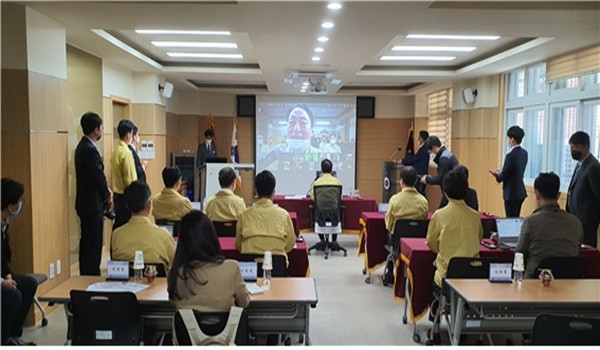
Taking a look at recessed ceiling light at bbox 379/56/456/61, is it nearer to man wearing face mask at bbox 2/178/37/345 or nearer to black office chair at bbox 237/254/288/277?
black office chair at bbox 237/254/288/277

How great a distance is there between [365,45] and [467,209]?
2.48 metres

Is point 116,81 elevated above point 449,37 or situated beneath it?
situated beneath

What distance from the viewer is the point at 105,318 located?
2.50 m

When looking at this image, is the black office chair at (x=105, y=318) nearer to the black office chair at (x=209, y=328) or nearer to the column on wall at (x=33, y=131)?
the black office chair at (x=209, y=328)

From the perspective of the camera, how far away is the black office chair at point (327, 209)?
644 cm

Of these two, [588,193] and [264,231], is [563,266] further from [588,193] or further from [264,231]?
[264,231]

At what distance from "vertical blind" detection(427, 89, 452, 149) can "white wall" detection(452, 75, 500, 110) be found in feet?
4.34

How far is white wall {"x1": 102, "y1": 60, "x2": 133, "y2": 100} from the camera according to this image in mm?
6637

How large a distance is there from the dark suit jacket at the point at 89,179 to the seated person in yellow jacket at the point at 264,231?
5.19ft

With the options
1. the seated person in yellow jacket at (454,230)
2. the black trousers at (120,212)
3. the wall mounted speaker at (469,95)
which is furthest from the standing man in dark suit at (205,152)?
the seated person in yellow jacket at (454,230)

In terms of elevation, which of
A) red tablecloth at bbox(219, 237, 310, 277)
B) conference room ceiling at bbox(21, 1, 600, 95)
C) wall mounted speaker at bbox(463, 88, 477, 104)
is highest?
conference room ceiling at bbox(21, 1, 600, 95)

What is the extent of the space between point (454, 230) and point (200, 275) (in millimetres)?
1929

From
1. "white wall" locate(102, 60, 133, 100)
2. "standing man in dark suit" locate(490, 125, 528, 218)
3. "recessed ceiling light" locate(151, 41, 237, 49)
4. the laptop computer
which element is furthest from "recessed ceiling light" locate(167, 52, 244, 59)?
the laptop computer

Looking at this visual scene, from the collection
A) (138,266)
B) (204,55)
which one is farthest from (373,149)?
(138,266)
